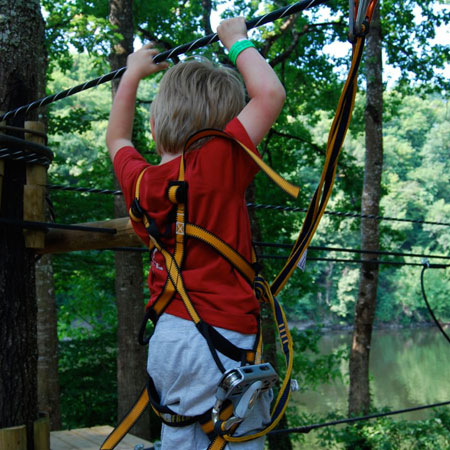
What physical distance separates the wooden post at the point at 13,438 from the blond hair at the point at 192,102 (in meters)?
1.22

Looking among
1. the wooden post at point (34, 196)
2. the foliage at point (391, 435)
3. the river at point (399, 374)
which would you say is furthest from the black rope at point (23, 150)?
the river at point (399, 374)

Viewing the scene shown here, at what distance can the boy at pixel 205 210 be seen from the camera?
4.66 ft

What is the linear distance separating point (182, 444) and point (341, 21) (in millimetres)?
11725

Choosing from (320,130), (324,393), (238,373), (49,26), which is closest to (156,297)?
(238,373)

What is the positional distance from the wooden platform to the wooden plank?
1.68m

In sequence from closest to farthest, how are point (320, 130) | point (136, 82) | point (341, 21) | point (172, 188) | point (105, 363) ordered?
point (172, 188), point (136, 82), point (105, 363), point (341, 21), point (320, 130)

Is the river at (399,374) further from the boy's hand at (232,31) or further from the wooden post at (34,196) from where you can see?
the boy's hand at (232,31)

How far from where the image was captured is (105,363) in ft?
36.6

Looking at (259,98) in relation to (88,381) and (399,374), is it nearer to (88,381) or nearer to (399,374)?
(88,381)

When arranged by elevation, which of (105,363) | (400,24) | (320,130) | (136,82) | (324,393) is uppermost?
(320,130)

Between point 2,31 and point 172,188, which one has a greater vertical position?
point 2,31

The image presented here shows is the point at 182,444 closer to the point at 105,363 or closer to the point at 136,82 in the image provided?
the point at 136,82

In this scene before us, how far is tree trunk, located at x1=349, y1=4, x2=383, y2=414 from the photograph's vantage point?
31.2 ft

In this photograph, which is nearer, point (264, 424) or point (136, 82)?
point (264, 424)
